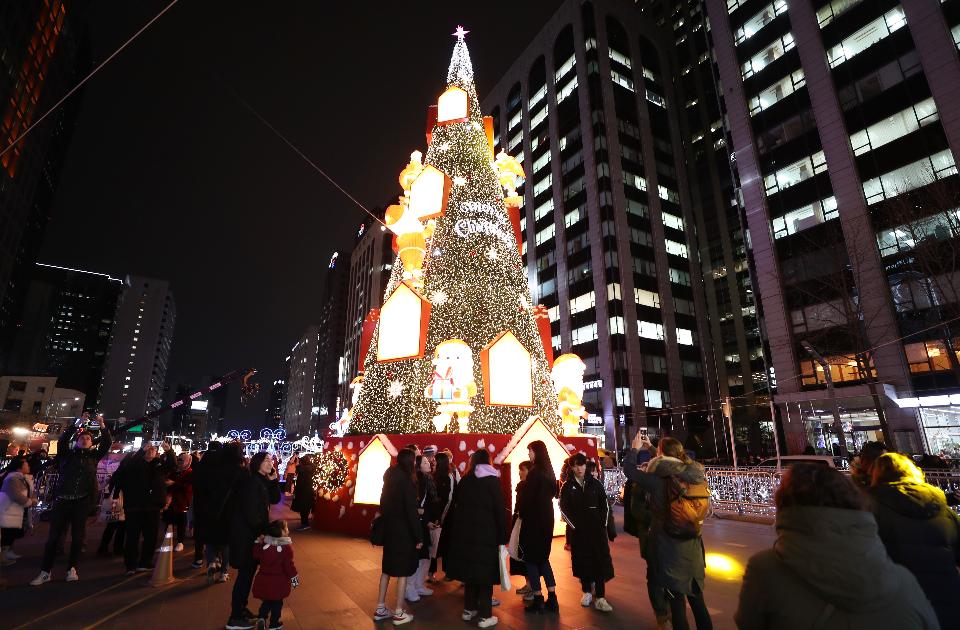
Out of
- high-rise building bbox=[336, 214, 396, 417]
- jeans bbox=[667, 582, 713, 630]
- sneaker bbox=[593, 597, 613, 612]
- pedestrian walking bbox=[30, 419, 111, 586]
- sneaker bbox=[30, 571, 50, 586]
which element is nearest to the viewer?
jeans bbox=[667, 582, 713, 630]

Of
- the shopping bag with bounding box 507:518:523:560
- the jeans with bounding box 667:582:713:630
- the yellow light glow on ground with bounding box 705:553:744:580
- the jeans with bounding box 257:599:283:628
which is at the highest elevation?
the shopping bag with bounding box 507:518:523:560

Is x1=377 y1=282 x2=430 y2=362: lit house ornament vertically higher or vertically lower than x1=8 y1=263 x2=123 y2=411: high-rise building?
lower

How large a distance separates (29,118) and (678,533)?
179ft

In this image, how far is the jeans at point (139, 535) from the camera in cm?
676

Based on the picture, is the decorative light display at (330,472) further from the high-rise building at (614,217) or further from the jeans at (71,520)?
the high-rise building at (614,217)

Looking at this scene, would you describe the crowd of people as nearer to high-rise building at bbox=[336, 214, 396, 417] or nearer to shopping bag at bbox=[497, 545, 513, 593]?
shopping bag at bbox=[497, 545, 513, 593]

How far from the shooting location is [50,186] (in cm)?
5009

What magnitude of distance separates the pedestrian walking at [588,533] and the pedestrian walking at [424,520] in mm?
1879

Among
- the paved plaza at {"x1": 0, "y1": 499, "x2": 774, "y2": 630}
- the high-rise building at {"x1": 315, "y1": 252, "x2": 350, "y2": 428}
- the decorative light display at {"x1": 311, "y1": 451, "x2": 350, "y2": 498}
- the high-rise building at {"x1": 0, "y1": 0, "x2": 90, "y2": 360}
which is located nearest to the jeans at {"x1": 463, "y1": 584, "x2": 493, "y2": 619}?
the paved plaza at {"x1": 0, "y1": 499, "x2": 774, "y2": 630}

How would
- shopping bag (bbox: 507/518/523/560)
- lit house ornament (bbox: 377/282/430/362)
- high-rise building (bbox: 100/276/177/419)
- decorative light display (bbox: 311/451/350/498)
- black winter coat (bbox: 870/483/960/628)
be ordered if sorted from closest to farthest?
1. black winter coat (bbox: 870/483/960/628)
2. shopping bag (bbox: 507/518/523/560)
3. lit house ornament (bbox: 377/282/430/362)
4. decorative light display (bbox: 311/451/350/498)
5. high-rise building (bbox: 100/276/177/419)

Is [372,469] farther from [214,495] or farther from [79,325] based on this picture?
[79,325]

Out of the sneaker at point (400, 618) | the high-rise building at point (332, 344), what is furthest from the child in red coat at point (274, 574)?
the high-rise building at point (332, 344)

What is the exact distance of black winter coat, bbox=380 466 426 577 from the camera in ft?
16.3

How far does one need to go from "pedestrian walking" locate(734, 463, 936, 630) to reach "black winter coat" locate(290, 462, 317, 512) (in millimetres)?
11731
